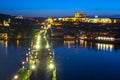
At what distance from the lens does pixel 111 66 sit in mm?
17328

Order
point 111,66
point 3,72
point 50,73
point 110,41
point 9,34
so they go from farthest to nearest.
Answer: point 9,34, point 110,41, point 111,66, point 3,72, point 50,73

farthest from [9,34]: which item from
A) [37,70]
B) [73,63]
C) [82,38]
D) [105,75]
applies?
[37,70]

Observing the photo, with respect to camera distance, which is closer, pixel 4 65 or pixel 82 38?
pixel 4 65

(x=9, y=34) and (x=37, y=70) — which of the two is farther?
(x=9, y=34)

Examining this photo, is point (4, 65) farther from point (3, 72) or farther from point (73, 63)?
point (73, 63)

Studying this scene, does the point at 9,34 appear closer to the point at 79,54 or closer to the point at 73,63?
the point at 79,54

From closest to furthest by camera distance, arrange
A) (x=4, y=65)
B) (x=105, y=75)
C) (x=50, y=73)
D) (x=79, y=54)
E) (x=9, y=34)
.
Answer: (x=50, y=73), (x=105, y=75), (x=4, y=65), (x=79, y=54), (x=9, y=34)

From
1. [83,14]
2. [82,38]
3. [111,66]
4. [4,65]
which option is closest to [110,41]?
[82,38]

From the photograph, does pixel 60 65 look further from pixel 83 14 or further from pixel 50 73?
pixel 83 14

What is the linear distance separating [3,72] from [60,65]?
129 inches

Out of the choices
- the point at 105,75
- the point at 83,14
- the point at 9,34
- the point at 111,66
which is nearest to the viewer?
the point at 105,75

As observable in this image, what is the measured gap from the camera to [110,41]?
33.0 m

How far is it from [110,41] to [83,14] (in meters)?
36.0

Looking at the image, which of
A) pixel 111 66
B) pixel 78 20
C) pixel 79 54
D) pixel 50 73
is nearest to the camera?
pixel 50 73
